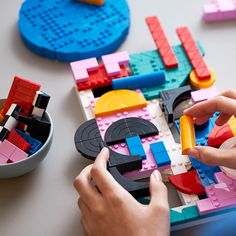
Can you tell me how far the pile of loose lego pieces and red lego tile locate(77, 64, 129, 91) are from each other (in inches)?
5.3

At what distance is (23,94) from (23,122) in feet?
0.17

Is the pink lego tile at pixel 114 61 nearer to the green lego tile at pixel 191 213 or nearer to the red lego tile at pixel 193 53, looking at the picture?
the red lego tile at pixel 193 53

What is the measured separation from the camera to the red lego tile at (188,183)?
81 cm

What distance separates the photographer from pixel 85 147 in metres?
0.88

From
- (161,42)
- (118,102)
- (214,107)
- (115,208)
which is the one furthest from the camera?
(161,42)

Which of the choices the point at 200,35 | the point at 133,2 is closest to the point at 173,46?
the point at 200,35

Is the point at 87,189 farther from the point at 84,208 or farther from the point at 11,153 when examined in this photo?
the point at 11,153

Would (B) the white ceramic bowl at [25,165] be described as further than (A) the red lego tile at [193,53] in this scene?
No

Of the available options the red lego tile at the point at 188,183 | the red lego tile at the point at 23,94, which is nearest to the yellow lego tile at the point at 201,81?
the red lego tile at the point at 188,183

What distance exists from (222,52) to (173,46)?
115 millimetres

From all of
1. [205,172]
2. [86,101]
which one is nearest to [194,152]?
[205,172]

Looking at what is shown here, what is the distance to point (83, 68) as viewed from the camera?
1.01 metres

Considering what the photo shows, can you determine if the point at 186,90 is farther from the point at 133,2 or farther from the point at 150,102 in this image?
the point at 133,2

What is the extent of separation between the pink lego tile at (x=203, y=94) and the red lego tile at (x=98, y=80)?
0.15m
